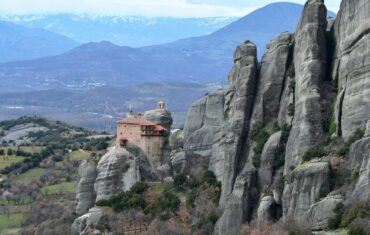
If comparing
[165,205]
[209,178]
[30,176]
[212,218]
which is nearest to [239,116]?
[209,178]

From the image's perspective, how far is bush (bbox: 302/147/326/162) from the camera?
50.8 metres

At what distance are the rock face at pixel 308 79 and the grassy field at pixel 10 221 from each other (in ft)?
153

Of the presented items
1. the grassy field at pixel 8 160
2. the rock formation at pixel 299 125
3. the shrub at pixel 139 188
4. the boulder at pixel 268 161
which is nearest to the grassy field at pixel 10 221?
the grassy field at pixel 8 160

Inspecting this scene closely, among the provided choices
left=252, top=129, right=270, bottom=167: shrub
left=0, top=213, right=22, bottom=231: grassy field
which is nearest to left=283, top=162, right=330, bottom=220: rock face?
left=252, top=129, right=270, bottom=167: shrub

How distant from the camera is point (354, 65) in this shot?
164 feet

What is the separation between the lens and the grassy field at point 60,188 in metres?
106

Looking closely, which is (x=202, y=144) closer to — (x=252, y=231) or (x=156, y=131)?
(x=156, y=131)

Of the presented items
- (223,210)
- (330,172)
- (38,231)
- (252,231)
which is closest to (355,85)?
(330,172)

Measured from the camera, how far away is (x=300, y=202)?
49062 mm

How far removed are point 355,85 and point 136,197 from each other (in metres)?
22.6

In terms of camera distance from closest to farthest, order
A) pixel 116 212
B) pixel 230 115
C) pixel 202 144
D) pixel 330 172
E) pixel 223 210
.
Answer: pixel 330 172
pixel 223 210
pixel 230 115
pixel 116 212
pixel 202 144

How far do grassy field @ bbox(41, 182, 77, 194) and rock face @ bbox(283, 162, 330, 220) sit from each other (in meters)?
57.0

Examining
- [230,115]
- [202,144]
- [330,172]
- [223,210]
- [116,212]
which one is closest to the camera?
[330,172]

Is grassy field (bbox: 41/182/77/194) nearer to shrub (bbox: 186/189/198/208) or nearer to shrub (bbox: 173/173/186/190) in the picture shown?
shrub (bbox: 173/173/186/190)
